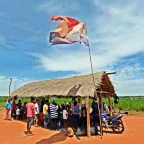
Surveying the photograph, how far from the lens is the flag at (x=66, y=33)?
12.8m

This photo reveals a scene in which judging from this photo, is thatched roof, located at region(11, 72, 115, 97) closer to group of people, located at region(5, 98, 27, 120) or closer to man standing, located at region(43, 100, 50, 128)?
man standing, located at region(43, 100, 50, 128)

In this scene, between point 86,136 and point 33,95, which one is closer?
point 86,136

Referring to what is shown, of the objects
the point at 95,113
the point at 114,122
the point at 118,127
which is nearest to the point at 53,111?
the point at 95,113

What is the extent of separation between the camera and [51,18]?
12.9 meters

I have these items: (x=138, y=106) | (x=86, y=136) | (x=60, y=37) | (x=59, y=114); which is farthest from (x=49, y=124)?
(x=138, y=106)

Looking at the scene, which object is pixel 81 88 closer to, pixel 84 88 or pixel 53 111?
pixel 84 88

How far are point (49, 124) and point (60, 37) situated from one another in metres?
6.29

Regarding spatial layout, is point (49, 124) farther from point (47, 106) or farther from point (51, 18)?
point (51, 18)

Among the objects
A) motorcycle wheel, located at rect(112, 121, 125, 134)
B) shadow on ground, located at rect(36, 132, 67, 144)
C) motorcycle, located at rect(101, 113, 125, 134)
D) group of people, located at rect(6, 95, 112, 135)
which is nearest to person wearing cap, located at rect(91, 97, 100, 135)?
group of people, located at rect(6, 95, 112, 135)

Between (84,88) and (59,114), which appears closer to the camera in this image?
(84,88)

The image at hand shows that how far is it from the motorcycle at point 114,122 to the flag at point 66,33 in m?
4.36

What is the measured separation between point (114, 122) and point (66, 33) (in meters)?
5.51

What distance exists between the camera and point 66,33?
1291 cm

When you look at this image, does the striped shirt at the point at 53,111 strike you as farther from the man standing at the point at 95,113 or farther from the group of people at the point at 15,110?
the group of people at the point at 15,110
